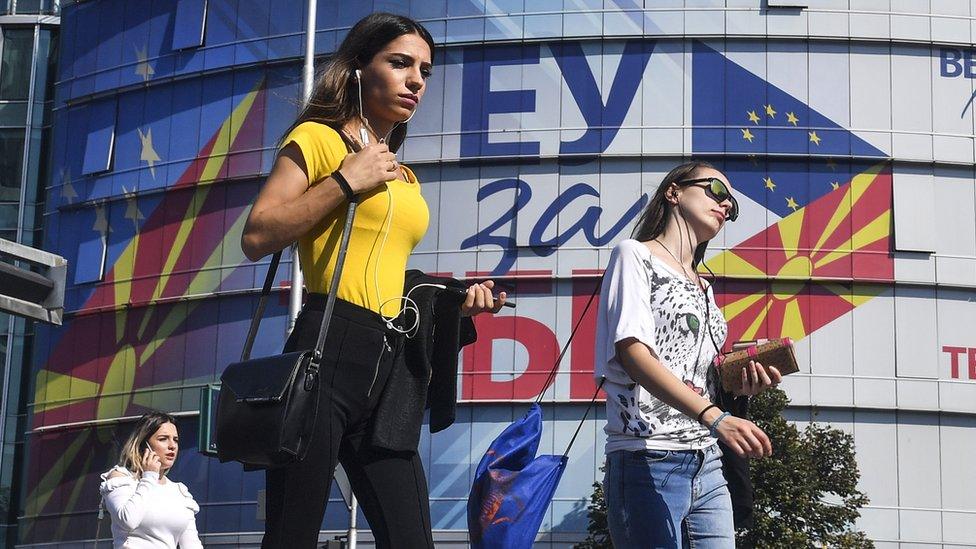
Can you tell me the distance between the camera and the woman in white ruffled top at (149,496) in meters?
7.76

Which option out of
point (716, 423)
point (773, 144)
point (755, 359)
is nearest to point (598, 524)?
point (773, 144)

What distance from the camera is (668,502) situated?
464cm

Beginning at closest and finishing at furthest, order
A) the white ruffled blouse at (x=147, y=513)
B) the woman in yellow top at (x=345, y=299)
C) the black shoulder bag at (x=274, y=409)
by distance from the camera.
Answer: the black shoulder bag at (x=274, y=409), the woman in yellow top at (x=345, y=299), the white ruffled blouse at (x=147, y=513)

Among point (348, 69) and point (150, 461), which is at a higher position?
point (348, 69)

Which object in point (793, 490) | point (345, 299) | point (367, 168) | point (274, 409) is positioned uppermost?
point (793, 490)

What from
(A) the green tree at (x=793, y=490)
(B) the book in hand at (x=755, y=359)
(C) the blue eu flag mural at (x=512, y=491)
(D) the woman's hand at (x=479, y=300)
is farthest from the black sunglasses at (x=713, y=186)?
(A) the green tree at (x=793, y=490)

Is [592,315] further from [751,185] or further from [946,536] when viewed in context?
[946,536]

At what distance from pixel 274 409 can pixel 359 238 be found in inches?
20.8

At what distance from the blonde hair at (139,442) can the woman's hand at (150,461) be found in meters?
0.02

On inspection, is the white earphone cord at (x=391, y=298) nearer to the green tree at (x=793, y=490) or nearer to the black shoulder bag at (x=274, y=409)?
the black shoulder bag at (x=274, y=409)

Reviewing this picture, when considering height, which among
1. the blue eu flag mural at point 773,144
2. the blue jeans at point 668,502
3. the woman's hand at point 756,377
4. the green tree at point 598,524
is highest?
the blue eu flag mural at point 773,144

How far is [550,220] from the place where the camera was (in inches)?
1371

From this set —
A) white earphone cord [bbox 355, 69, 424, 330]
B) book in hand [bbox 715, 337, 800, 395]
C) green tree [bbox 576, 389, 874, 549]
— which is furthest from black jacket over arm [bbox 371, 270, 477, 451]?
green tree [bbox 576, 389, 874, 549]

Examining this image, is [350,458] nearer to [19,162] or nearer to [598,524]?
[598,524]
